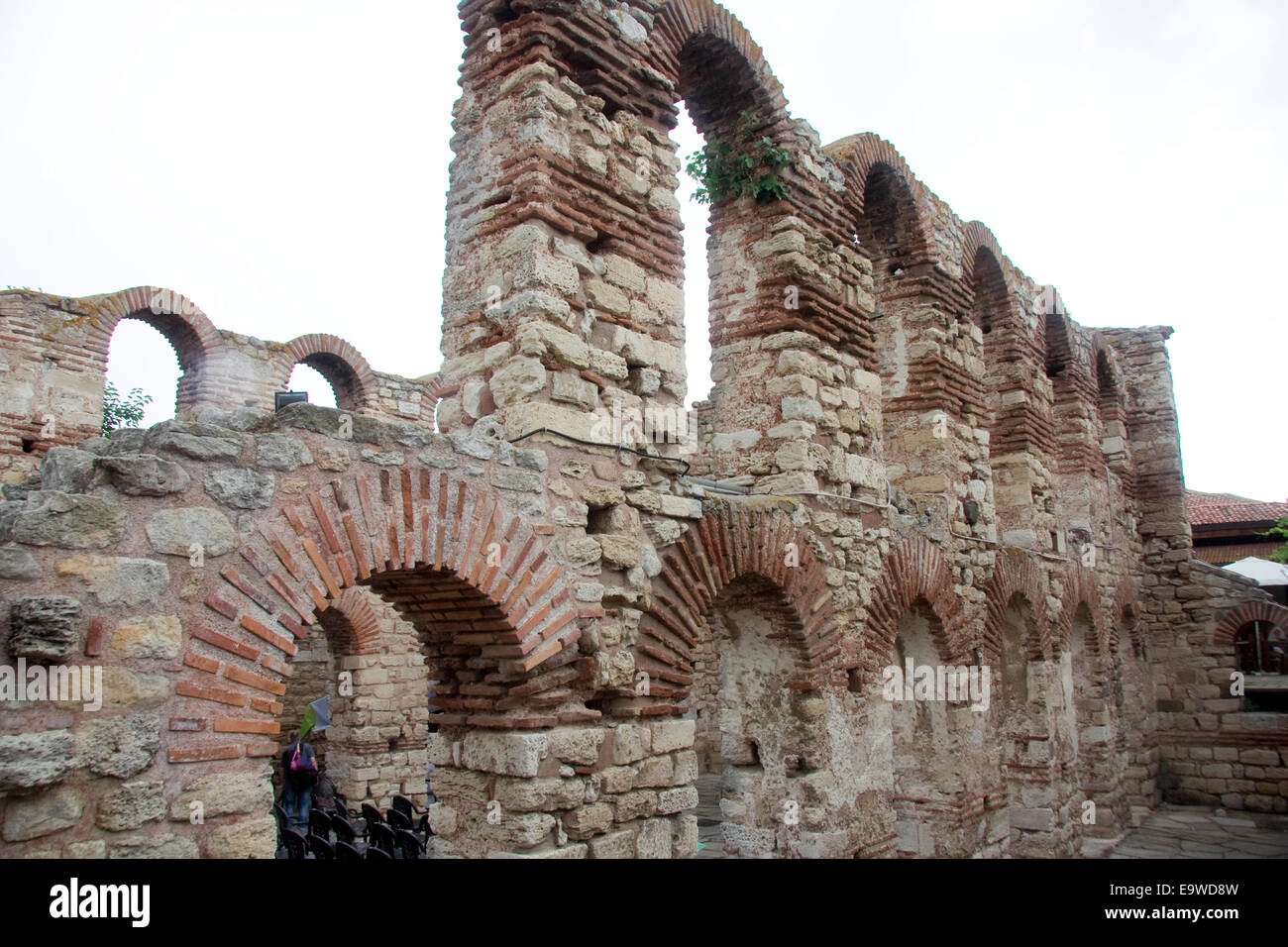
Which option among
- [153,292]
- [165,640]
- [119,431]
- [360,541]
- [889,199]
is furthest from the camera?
[153,292]

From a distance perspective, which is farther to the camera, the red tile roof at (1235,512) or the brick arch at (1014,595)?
the red tile roof at (1235,512)

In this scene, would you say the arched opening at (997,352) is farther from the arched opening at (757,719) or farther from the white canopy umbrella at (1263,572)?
the white canopy umbrella at (1263,572)

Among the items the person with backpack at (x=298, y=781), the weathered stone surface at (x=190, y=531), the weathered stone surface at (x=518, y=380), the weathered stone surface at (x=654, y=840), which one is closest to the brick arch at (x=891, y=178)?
the weathered stone surface at (x=518, y=380)

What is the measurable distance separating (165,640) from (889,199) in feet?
23.3

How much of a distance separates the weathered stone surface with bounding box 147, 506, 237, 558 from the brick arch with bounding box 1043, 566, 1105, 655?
8.41 metres

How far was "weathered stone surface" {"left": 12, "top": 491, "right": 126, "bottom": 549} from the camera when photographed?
112 inches

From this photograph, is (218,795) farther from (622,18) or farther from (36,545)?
(622,18)

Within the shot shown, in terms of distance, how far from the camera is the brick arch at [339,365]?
11062 millimetres

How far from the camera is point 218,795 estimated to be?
10.1 ft

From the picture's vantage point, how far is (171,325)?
395 inches

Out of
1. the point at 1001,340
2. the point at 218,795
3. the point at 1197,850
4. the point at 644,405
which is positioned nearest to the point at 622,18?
the point at 644,405

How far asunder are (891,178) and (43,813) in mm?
7559

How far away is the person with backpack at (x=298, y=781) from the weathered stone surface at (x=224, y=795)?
747 cm

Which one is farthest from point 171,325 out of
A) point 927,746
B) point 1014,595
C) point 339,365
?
point 1014,595
